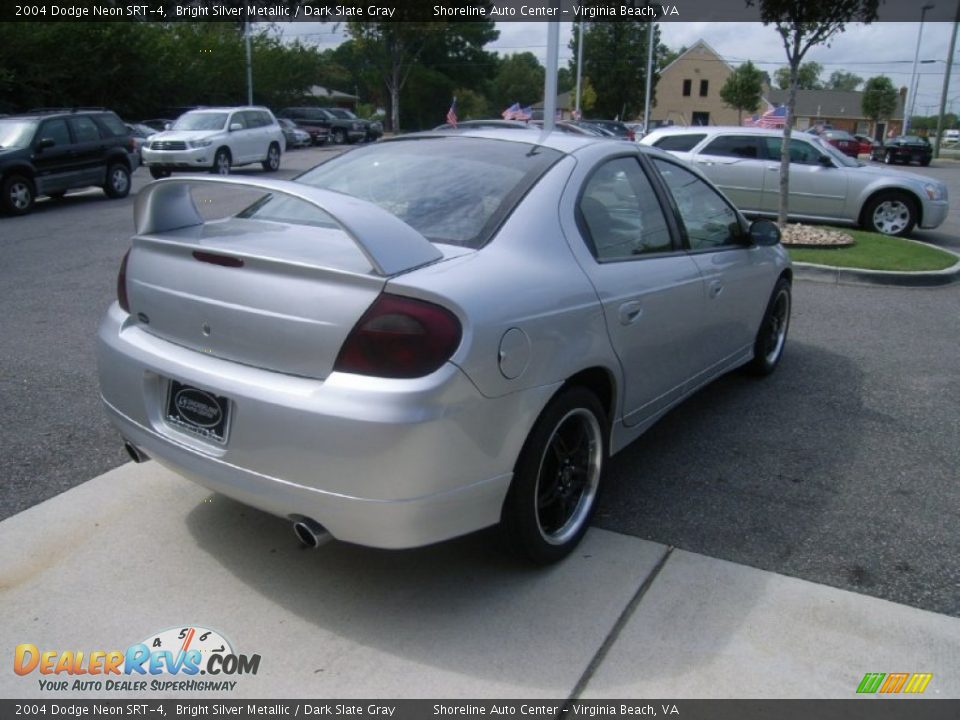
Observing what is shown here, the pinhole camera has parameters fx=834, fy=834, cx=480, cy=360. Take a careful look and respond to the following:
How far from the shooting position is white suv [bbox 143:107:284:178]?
19781 millimetres

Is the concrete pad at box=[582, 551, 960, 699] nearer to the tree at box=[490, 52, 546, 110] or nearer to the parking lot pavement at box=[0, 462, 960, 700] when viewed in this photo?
the parking lot pavement at box=[0, 462, 960, 700]

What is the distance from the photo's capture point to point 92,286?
807 cm

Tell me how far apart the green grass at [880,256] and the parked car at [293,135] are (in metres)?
27.3

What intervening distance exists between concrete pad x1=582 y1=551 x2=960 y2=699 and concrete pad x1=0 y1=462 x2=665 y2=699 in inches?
5.1

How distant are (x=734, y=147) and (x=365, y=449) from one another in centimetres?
1214

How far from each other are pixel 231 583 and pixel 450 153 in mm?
2017

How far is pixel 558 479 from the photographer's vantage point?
321 cm

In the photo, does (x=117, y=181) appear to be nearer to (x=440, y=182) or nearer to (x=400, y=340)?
(x=440, y=182)

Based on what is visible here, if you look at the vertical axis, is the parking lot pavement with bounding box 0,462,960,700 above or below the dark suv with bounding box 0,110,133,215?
below

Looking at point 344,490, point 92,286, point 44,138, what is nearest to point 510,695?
point 344,490

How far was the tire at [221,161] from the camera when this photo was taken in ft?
66.5

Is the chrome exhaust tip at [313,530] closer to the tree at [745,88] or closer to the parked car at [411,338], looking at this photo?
the parked car at [411,338]

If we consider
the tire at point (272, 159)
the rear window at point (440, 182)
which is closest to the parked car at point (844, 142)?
the tire at point (272, 159)

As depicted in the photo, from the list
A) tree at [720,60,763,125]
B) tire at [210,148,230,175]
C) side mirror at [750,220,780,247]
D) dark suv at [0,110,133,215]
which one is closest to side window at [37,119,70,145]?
dark suv at [0,110,133,215]
